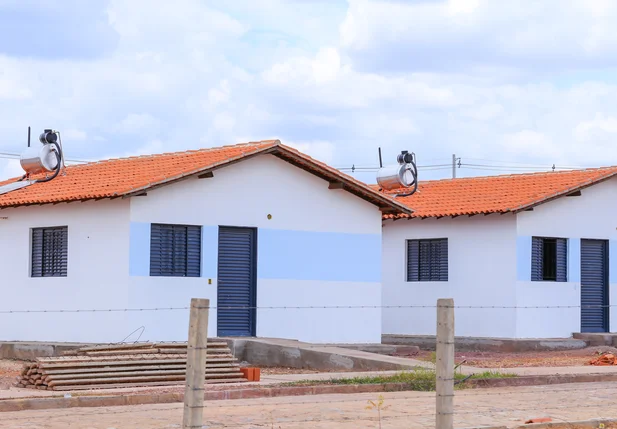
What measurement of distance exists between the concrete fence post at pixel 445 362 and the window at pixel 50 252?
14828mm

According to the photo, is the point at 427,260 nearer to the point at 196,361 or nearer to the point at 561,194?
the point at 561,194

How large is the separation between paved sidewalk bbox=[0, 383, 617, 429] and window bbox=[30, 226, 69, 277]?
377 inches

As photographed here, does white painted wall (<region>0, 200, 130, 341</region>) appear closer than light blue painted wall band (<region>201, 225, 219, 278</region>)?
Yes

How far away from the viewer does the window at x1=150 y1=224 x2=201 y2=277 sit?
22.8 m

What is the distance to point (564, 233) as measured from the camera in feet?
94.5

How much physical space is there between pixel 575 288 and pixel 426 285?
3822 millimetres

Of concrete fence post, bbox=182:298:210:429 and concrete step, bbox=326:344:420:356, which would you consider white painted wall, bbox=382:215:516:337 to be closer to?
concrete step, bbox=326:344:420:356

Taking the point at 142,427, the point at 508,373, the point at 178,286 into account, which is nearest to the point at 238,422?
the point at 142,427

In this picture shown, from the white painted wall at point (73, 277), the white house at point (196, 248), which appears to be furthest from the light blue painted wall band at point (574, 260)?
the white painted wall at point (73, 277)

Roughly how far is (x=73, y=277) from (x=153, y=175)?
8.64ft

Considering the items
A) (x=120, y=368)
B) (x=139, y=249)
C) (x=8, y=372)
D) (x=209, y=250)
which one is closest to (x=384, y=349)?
(x=209, y=250)

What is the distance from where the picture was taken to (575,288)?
28984 millimetres

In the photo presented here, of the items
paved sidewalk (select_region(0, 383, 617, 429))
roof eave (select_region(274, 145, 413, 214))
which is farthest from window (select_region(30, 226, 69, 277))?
paved sidewalk (select_region(0, 383, 617, 429))

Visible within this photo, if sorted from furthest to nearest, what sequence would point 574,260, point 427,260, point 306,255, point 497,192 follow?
point 427,260
point 497,192
point 574,260
point 306,255
